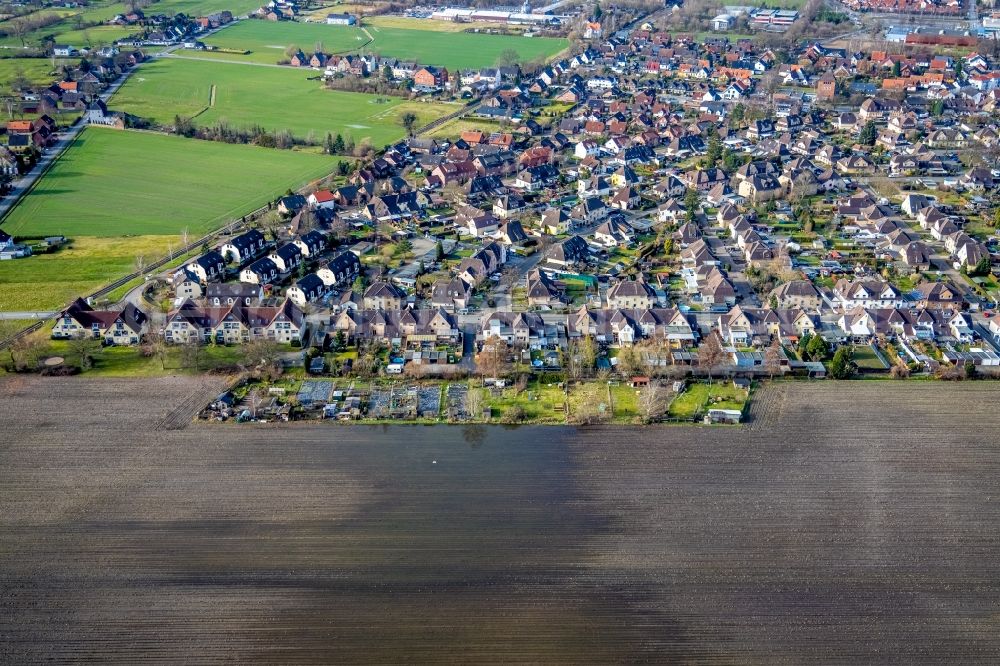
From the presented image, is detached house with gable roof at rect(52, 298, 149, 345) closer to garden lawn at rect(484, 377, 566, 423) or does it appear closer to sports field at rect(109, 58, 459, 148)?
garden lawn at rect(484, 377, 566, 423)

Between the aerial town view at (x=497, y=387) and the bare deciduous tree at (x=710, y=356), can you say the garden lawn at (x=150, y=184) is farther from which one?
the bare deciduous tree at (x=710, y=356)

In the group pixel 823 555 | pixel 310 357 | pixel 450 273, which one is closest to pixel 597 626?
pixel 823 555

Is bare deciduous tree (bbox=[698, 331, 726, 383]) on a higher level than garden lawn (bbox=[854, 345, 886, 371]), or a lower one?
higher

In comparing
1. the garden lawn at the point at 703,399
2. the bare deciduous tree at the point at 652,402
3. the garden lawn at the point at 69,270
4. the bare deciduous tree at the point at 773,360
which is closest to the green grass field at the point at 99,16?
the garden lawn at the point at 69,270

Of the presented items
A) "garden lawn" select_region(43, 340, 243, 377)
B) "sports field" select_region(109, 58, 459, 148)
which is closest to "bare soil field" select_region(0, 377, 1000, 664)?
"garden lawn" select_region(43, 340, 243, 377)

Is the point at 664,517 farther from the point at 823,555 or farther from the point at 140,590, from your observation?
the point at 140,590
